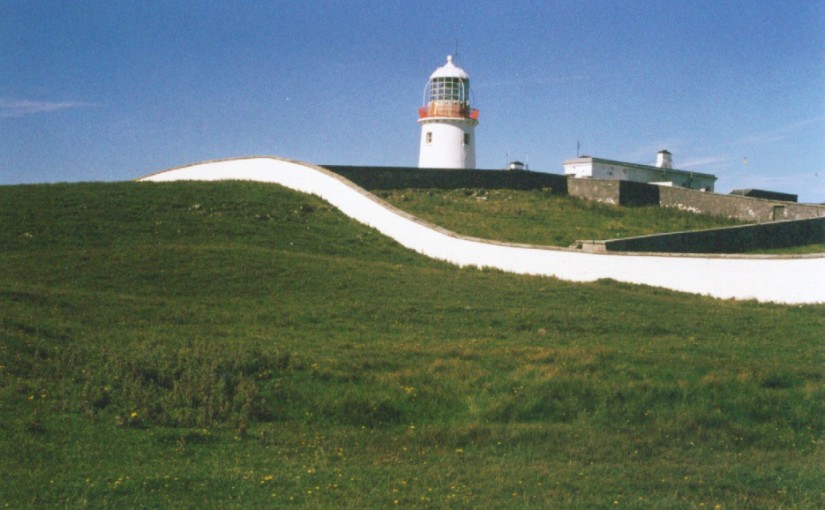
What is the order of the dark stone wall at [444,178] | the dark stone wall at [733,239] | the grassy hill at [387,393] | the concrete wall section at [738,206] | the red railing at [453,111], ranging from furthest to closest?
the red railing at [453,111]
the dark stone wall at [444,178]
the concrete wall section at [738,206]
the dark stone wall at [733,239]
the grassy hill at [387,393]

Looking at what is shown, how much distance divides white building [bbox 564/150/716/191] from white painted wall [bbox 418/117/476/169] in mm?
9077

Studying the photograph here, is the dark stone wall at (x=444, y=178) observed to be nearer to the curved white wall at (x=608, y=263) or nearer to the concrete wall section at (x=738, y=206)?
the curved white wall at (x=608, y=263)

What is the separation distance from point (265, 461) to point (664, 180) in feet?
157

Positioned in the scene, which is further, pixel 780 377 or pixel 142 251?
pixel 142 251

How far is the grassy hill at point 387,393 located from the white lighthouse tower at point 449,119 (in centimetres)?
2293

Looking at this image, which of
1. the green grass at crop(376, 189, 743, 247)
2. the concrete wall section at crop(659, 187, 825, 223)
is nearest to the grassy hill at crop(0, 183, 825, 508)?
the green grass at crop(376, 189, 743, 247)

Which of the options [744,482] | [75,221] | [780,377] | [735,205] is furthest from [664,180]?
[744,482]

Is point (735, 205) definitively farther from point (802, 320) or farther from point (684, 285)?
point (802, 320)

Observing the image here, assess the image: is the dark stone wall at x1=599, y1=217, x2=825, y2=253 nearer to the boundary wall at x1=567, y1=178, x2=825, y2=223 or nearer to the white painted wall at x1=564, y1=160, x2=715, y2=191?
the boundary wall at x1=567, y1=178, x2=825, y2=223

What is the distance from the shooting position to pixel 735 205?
31797mm

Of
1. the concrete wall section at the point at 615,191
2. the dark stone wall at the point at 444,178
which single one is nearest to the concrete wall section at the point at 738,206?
the concrete wall section at the point at 615,191

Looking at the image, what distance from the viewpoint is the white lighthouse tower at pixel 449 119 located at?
124 ft

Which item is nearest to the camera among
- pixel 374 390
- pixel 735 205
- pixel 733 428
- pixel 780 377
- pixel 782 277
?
pixel 733 428

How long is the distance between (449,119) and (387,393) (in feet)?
101
